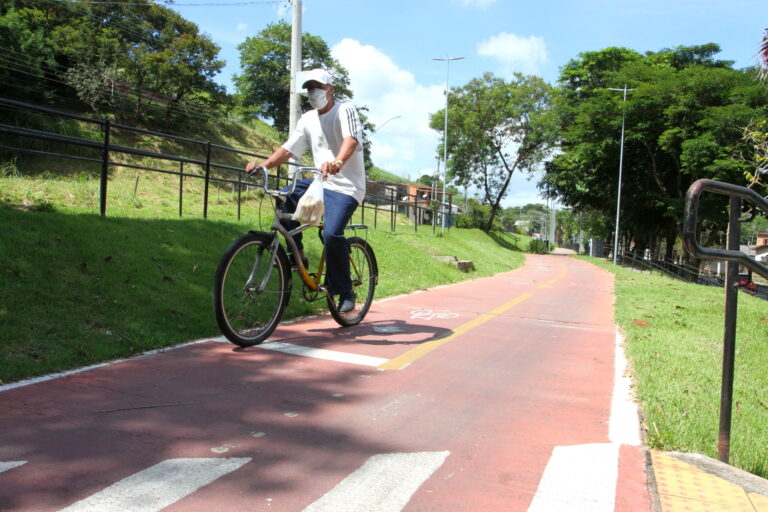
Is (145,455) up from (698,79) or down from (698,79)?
down

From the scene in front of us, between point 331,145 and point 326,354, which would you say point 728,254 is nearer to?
point 326,354

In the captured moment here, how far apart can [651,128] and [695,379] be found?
30075 millimetres

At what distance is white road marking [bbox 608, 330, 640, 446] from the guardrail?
1.34 ft

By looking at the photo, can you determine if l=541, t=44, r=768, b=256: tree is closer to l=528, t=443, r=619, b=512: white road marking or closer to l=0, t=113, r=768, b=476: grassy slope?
l=0, t=113, r=768, b=476: grassy slope

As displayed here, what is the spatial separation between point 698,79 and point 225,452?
103 ft

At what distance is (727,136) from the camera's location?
25.1 m

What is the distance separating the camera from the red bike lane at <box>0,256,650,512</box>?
208cm

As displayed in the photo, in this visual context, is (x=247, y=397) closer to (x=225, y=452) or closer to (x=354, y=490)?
(x=225, y=452)

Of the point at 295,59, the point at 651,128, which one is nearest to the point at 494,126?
the point at 651,128

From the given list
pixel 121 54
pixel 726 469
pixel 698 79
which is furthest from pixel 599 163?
pixel 726 469

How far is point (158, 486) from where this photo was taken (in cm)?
205

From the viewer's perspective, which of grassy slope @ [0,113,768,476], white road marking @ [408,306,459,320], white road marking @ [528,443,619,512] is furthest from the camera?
white road marking @ [408,306,459,320]

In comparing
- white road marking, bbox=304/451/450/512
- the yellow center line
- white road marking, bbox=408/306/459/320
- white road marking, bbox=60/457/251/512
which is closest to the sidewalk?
white road marking, bbox=304/451/450/512

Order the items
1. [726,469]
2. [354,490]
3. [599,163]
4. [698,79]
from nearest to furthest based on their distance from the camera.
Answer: [354,490], [726,469], [698,79], [599,163]
